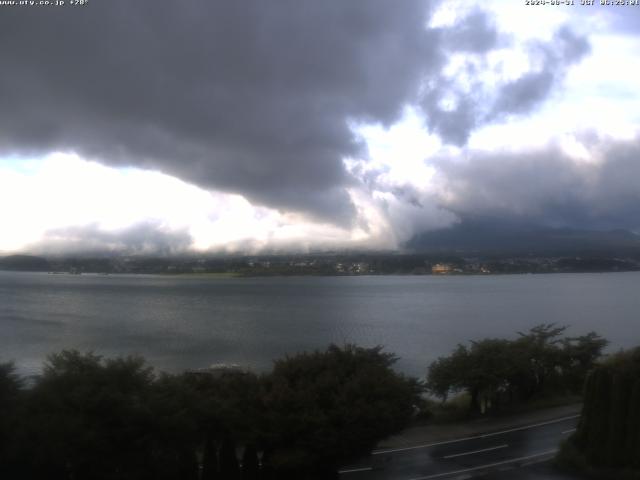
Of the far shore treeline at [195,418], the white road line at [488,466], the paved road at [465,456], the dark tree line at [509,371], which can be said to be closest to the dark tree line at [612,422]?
the white road line at [488,466]

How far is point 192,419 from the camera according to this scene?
42.0ft

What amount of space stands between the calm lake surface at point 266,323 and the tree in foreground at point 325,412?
21.9 metres

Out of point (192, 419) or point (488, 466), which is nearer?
point (192, 419)

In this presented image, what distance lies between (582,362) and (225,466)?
64.8 feet

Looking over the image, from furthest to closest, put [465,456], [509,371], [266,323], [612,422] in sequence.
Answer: [266,323]
[509,371]
[465,456]
[612,422]

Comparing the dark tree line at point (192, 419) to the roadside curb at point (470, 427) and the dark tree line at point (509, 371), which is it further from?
the dark tree line at point (509, 371)

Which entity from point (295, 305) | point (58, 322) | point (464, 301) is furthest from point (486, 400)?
point (464, 301)

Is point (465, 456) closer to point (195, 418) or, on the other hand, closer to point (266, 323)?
point (195, 418)

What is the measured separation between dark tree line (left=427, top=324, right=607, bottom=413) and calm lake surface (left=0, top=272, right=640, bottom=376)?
10.4m

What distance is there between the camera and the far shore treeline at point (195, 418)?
454 inches

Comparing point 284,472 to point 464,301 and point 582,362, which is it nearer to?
point 582,362

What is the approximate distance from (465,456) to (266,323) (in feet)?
155

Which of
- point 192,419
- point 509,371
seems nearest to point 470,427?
point 509,371

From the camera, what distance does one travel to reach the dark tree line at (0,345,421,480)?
11523 mm
